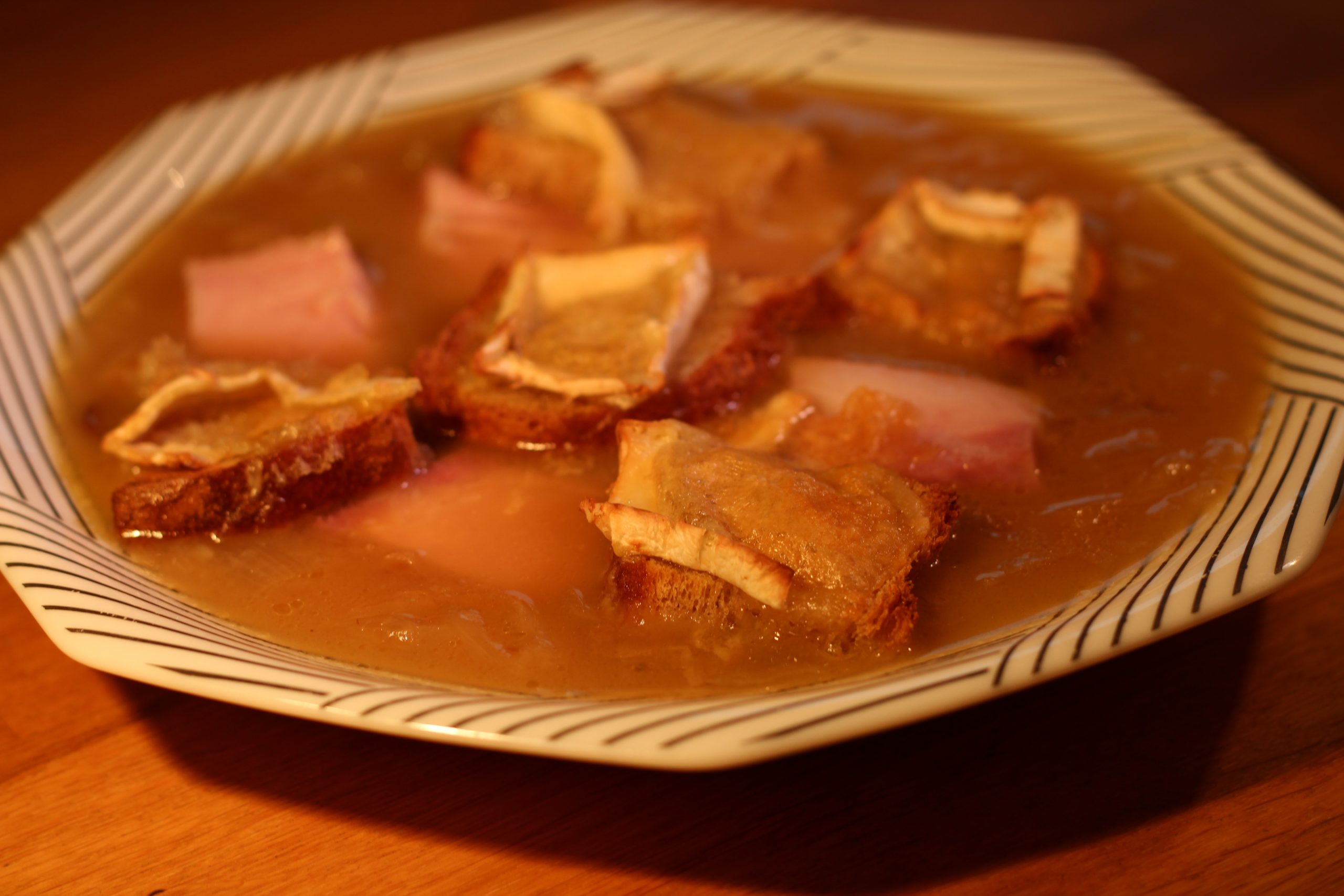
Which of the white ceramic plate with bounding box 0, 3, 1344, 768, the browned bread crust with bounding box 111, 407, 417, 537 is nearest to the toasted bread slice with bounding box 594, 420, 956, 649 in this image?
the white ceramic plate with bounding box 0, 3, 1344, 768

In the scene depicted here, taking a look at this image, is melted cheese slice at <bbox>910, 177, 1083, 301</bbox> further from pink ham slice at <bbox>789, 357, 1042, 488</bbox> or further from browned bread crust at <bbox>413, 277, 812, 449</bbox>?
browned bread crust at <bbox>413, 277, 812, 449</bbox>

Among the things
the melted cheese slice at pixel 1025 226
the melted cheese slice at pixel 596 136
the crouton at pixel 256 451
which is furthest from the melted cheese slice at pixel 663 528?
the melted cheese slice at pixel 596 136

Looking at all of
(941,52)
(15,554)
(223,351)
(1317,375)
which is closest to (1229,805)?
(1317,375)

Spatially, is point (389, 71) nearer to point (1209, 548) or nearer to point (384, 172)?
point (384, 172)

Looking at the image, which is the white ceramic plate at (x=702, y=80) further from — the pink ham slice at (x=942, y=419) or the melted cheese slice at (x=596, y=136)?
the melted cheese slice at (x=596, y=136)

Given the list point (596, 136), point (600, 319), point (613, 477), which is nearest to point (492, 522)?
point (613, 477)

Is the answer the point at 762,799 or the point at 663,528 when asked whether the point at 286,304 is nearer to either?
the point at 663,528
